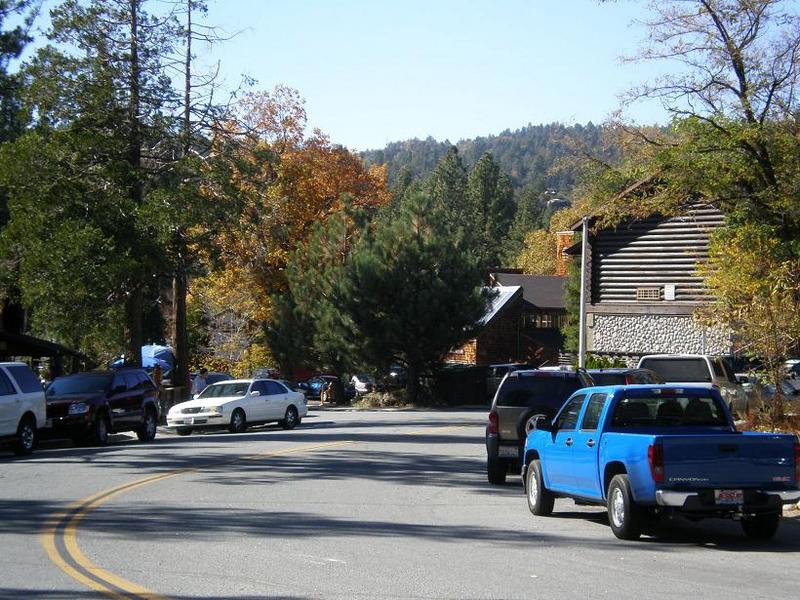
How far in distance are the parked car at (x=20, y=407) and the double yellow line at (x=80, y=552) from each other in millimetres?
6279

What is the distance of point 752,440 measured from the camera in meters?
12.2

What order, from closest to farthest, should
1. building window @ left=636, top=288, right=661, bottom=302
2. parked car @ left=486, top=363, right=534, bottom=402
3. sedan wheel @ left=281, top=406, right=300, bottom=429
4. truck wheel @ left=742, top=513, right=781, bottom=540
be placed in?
truck wheel @ left=742, top=513, right=781, bottom=540 → sedan wheel @ left=281, top=406, right=300, bottom=429 → building window @ left=636, top=288, right=661, bottom=302 → parked car @ left=486, top=363, right=534, bottom=402

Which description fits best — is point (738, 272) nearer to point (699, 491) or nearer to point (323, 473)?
point (323, 473)

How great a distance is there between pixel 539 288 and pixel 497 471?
58550 mm

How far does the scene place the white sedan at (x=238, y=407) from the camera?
32.9 metres

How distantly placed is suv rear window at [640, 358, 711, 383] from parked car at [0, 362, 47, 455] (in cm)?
1418

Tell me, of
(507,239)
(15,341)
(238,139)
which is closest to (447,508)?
(238,139)

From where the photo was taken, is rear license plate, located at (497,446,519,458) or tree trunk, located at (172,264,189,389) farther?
A: tree trunk, located at (172,264,189,389)

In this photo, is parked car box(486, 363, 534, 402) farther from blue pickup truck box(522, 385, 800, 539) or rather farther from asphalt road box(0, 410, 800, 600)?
blue pickup truck box(522, 385, 800, 539)

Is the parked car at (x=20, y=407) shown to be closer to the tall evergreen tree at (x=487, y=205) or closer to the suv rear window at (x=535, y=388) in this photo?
the suv rear window at (x=535, y=388)

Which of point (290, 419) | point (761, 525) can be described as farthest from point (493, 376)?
point (761, 525)

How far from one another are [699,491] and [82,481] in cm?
1072

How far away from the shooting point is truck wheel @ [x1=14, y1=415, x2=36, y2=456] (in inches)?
947

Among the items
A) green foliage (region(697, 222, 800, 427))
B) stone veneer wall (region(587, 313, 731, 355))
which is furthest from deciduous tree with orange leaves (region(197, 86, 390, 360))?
green foliage (region(697, 222, 800, 427))
